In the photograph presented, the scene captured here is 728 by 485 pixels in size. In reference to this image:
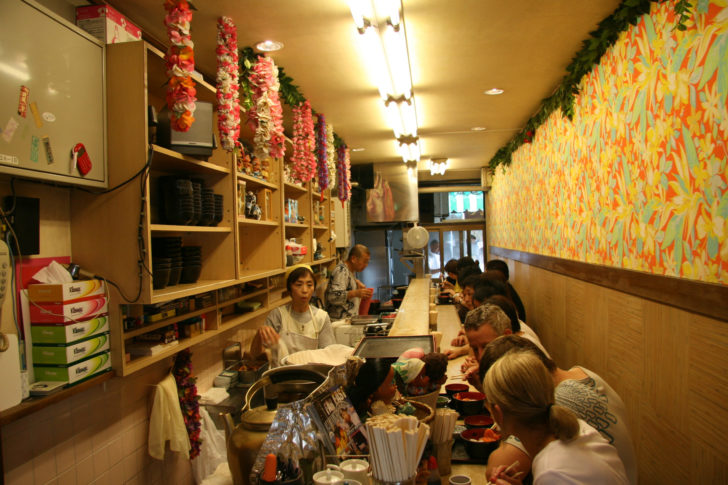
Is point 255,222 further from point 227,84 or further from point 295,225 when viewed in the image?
point 227,84

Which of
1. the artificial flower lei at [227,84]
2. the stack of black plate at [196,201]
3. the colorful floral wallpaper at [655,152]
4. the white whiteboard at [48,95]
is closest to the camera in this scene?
the white whiteboard at [48,95]

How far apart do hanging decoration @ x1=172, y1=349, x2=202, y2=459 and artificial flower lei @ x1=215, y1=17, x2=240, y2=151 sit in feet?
4.77

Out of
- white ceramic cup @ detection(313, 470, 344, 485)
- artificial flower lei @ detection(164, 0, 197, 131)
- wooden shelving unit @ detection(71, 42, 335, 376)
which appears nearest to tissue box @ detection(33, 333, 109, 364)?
wooden shelving unit @ detection(71, 42, 335, 376)

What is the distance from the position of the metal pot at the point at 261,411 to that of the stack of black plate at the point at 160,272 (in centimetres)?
126

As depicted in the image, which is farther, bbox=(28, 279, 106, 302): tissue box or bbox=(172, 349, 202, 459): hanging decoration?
bbox=(172, 349, 202, 459): hanging decoration

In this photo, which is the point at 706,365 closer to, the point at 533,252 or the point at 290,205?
the point at 290,205

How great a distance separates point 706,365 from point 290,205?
3870 mm

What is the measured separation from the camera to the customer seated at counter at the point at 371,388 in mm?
1616

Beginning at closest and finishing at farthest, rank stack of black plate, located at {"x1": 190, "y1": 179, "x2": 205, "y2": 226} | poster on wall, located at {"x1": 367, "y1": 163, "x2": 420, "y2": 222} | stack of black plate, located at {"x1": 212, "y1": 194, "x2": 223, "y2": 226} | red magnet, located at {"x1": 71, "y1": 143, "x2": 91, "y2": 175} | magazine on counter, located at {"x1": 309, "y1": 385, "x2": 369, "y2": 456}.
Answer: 1. magazine on counter, located at {"x1": 309, "y1": 385, "x2": 369, "y2": 456}
2. red magnet, located at {"x1": 71, "y1": 143, "x2": 91, "y2": 175}
3. stack of black plate, located at {"x1": 190, "y1": 179, "x2": 205, "y2": 226}
4. stack of black plate, located at {"x1": 212, "y1": 194, "x2": 223, "y2": 226}
5. poster on wall, located at {"x1": 367, "y1": 163, "x2": 420, "y2": 222}

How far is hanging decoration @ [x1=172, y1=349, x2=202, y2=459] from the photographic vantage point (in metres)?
2.95

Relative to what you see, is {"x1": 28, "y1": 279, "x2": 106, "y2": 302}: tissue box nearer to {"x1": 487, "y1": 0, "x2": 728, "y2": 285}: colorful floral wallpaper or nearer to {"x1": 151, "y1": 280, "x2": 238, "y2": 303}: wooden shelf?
{"x1": 151, "y1": 280, "x2": 238, "y2": 303}: wooden shelf

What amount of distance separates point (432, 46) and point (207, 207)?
6.79 feet

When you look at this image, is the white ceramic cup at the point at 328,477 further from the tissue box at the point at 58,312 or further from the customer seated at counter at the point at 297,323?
the customer seated at counter at the point at 297,323

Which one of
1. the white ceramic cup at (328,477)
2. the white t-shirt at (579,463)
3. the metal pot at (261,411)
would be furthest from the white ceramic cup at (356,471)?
the white t-shirt at (579,463)
